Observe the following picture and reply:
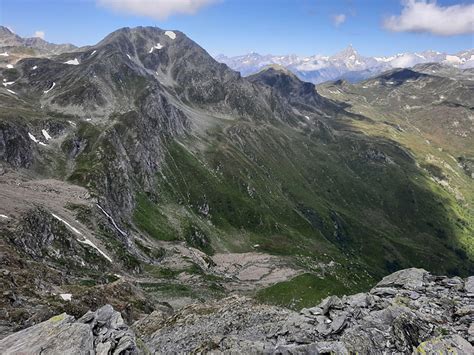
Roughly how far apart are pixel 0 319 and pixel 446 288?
157 feet

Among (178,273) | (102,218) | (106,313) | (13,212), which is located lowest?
(178,273)

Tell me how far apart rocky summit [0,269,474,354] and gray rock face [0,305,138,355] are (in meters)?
0.07

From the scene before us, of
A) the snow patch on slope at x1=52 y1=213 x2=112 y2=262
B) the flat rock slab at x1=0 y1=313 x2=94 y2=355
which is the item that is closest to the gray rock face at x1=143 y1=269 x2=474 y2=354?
the flat rock slab at x1=0 y1=313 x2=94 y2=355

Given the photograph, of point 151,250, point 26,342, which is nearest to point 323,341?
point 26,342

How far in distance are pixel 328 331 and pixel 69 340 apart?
20257 millimetres

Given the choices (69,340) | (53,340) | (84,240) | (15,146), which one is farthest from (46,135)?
(69,340)

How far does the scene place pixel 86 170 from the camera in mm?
163875

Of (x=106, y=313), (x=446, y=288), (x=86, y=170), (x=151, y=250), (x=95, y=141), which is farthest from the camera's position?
(x=95, y=141)

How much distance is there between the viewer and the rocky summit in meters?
29.8

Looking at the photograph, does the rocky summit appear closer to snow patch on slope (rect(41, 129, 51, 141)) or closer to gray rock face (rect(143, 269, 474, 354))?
gray rock face (rect(143, 269, 474, 354))

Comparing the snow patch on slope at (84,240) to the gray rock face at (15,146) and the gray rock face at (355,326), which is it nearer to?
the gray rock face at (355,326)

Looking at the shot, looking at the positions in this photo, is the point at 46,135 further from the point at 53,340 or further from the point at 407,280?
the point at 407,280

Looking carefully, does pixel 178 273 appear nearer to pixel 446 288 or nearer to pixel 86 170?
pixel 86 170

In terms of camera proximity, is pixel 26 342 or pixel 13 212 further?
pixel 13 212
